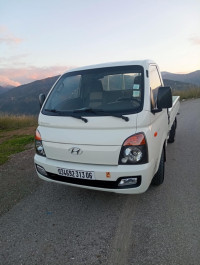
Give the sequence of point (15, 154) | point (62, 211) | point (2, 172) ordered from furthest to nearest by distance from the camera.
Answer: point (15, 154) < point (2, 172) < point (62, 211)

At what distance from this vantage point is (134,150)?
2.64 meters

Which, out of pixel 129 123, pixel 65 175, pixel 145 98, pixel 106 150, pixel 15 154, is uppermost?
pixel 145 98

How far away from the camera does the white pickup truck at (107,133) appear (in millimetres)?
2670

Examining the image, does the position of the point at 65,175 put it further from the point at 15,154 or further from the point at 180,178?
the point at 15,154

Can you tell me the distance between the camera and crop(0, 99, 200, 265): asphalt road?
2305 millimetres

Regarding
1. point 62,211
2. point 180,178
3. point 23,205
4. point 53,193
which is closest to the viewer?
point 62,211

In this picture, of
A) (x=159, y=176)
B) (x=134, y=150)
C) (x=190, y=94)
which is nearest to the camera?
(x=134, y=150)

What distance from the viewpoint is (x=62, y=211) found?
3.15m

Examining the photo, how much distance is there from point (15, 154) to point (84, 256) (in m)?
4.22

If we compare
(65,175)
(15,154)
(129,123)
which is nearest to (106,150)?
(129,123)

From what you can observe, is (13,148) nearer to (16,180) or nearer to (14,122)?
(16,180)

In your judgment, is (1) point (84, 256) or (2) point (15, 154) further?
(2) point (15, 154)

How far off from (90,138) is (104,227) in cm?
111

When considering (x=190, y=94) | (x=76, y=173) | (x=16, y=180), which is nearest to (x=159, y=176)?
(x=76, y=173)
